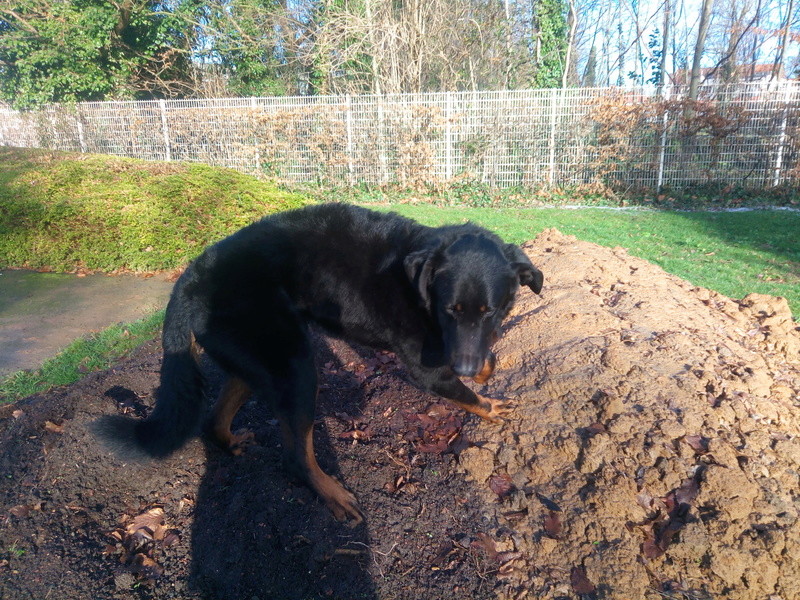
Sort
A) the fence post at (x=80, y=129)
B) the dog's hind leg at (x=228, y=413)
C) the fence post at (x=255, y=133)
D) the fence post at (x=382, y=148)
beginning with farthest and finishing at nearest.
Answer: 1. the fence post at (x=80, y=129)
2. the fence post at (x=255, y=133)
3. the fence post at (x=382, y=148)
4. the dog's hind leg at (x=228, y=413)

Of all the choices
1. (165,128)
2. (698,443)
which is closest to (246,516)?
(698,443)

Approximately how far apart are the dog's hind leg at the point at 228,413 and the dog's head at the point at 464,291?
140 centimetres

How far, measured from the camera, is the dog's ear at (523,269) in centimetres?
329

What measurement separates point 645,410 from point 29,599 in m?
3.39

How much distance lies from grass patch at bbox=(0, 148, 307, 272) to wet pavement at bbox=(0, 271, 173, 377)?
1.26 ft

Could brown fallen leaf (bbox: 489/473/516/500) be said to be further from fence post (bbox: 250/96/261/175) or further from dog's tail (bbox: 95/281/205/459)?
fence post (bbox: 250/96/261/175)

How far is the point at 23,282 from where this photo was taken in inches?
300

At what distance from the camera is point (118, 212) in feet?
28.4

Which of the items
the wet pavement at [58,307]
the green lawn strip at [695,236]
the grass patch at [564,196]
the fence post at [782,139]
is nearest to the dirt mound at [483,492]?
the wet pavement at [58,307]

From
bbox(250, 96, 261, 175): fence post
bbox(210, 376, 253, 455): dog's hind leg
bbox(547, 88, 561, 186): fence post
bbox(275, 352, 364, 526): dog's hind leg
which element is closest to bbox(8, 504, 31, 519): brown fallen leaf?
bbox(210, 376, 253, 455): dog's hind leg

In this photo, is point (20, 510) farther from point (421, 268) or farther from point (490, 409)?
point (490, 409)

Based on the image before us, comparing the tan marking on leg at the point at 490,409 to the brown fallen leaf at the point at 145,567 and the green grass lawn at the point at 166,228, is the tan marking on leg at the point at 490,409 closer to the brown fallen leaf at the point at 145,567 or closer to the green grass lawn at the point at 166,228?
the brown fallen leaf at the point at 145,567

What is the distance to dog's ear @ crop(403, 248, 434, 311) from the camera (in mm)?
3082

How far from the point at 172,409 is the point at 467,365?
1.66 metres
